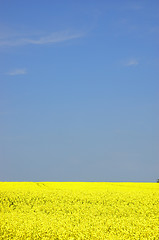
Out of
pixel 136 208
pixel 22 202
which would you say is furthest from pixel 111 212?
pixel 22 202

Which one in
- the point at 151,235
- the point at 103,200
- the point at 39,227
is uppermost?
the point at 103,200

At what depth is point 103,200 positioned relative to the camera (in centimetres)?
2008

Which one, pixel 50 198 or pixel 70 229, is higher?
pixel 50 198

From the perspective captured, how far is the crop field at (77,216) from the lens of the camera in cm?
1195

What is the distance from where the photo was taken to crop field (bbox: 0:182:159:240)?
11.9 meters

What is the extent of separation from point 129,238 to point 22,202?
35.5ft

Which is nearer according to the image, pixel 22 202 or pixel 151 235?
pixel 151 235

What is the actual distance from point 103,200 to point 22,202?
219 inches

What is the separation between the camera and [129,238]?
1117 cm

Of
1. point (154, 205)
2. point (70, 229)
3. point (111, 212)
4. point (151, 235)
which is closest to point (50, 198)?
point (111, 212)

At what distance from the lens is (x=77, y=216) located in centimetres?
1554

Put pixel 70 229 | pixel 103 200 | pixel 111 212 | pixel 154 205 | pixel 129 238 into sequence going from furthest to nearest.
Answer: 1. pixel 103 200
2. pixel 154 205
3. pixel 111 212
4. pixel 70 229
5. pixel 129 238

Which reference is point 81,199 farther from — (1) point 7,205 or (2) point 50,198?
(1) point 7,205

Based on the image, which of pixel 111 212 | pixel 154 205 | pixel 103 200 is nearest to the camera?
pixel 111 212
